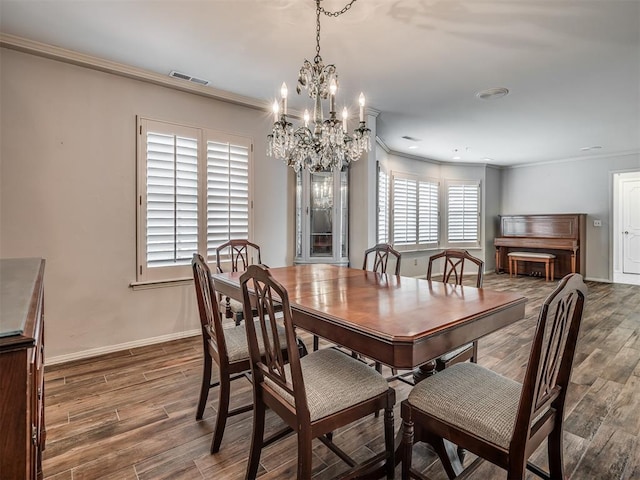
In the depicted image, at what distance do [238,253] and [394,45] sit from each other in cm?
229

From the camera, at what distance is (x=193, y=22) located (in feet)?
7.92

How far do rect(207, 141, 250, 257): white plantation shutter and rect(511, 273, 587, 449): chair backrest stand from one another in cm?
319

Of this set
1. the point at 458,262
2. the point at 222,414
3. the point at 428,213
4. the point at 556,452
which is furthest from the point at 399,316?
the point at 428,213

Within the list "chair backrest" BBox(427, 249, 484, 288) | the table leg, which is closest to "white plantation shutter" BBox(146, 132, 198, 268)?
"chair backrest" BBox(427, 249, 484, 288)

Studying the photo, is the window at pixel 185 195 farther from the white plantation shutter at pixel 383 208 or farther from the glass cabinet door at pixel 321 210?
the white plantation shutter at pixel 383 208

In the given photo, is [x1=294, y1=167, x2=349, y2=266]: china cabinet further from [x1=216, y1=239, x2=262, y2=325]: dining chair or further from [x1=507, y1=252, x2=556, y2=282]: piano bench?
[x1=507, y1=252, x2=556, y2=282]: piano bench

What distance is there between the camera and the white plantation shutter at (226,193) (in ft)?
12.0

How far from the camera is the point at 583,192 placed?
7.21 m

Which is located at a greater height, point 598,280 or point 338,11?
point 338,11

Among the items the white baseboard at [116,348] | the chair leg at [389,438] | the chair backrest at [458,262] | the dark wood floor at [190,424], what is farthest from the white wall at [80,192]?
the chair leg at [389,438]

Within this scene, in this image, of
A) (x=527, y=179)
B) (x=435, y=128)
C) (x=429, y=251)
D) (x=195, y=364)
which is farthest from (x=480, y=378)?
(x=527, y=179)

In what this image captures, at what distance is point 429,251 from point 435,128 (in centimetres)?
327

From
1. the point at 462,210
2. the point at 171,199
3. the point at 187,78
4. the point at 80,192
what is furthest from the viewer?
the point at 462,210

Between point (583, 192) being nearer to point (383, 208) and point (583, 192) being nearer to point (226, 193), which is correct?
point (383, 208)
